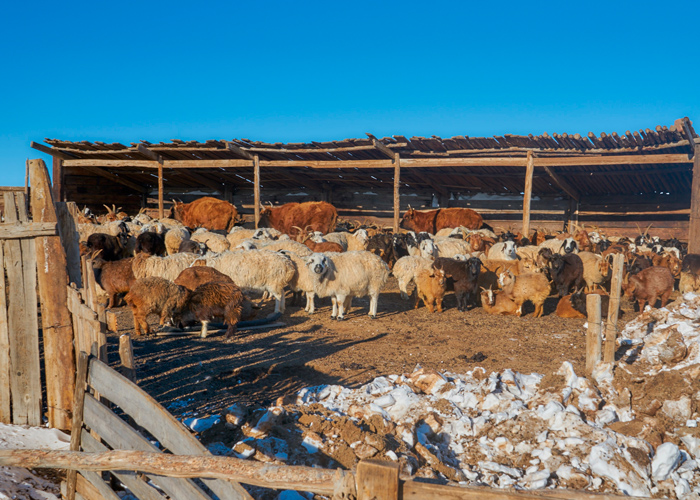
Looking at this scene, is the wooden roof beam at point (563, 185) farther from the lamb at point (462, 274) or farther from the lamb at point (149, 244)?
the lamb at point (149, 244)

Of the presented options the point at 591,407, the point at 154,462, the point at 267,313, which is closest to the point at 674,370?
the point at 591,407

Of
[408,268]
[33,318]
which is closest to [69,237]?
[33,318]

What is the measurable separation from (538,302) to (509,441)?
5.59 meters

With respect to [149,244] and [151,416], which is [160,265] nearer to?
[149,244]

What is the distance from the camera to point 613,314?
629 centimetres

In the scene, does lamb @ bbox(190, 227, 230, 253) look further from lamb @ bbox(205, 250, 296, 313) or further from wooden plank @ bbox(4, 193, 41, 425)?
wooden plank @ bbox(4, 193, 41, 425)

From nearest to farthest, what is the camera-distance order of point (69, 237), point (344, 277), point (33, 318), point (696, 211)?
point (33, 318) < point (69, 237) < point (344, 277) < point (696, 211)

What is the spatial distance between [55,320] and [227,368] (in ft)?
8.25

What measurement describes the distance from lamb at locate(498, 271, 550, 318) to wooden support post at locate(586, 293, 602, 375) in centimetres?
372

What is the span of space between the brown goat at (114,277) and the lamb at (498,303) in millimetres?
6824

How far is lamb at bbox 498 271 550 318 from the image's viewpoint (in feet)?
31.3

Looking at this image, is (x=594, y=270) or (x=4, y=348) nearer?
(x=4, y=348)

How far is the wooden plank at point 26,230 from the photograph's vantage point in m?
3.98

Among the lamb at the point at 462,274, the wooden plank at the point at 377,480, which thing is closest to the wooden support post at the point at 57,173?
the lamb at the point at 462,274
